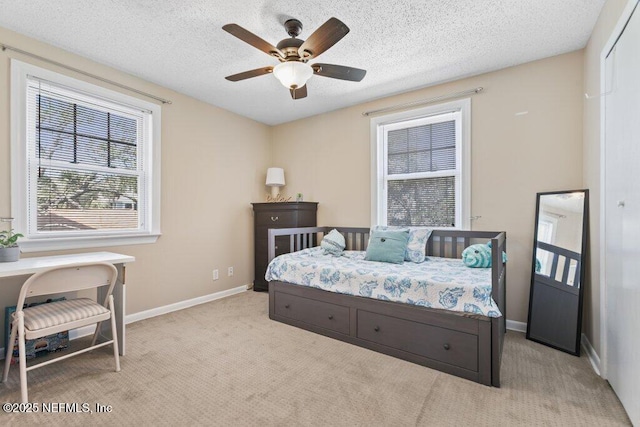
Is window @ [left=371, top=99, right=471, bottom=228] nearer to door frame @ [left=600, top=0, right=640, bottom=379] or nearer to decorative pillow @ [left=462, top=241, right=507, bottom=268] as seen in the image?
decorative pillow @ [left=462, top=241, right=507, bottom=268]

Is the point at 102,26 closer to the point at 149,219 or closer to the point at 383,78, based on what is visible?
the point at 149,219

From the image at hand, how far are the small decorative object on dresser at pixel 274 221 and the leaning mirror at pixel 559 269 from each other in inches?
95.5

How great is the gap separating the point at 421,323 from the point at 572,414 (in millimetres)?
841

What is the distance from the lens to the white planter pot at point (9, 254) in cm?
Result: 193

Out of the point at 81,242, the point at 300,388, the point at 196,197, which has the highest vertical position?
the point at 196,197

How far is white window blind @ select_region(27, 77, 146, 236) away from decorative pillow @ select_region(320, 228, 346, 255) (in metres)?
1.92

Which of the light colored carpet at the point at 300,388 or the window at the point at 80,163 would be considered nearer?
the light colored carpet at the point at 300,388

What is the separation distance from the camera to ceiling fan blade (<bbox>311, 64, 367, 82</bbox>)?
6.73 feet

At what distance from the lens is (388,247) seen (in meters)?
2.83

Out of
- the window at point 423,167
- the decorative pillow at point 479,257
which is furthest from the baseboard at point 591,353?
the window at point 423,167

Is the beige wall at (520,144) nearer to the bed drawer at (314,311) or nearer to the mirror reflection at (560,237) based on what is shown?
the mirror reflection at (560,237)

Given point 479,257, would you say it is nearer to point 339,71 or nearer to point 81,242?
point 339,71

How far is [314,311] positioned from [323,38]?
2.09 meters

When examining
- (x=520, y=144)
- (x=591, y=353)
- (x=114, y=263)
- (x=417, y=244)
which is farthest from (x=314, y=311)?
(x=520, y=144)
